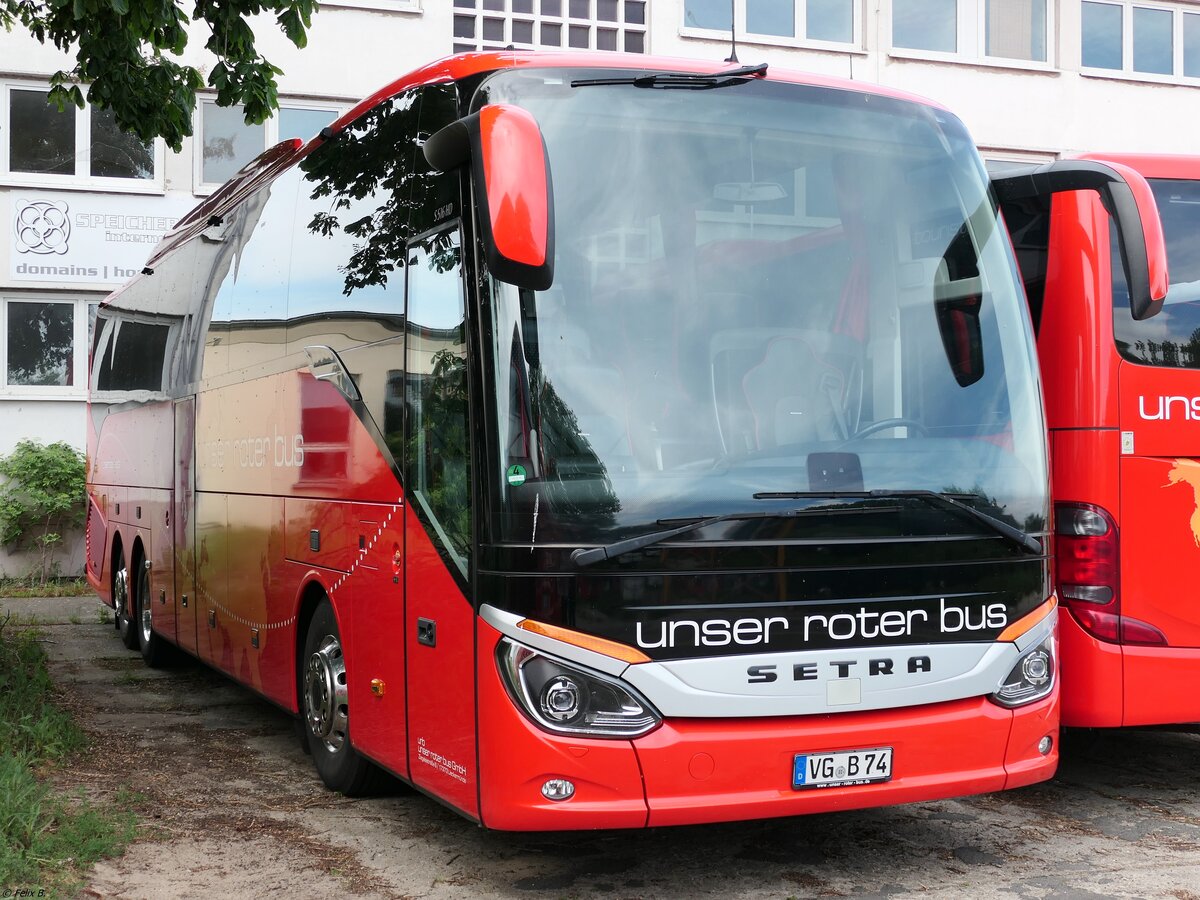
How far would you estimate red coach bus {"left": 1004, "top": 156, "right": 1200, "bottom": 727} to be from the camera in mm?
6266

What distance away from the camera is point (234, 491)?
8242 millimetres

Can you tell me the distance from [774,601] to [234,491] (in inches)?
169

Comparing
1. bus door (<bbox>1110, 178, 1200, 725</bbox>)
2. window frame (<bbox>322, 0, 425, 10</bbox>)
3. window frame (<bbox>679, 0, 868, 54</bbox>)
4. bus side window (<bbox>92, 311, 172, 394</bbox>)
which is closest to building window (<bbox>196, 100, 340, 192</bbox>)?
window frame (<bbox>322, 0, 425, 10</bbox>)

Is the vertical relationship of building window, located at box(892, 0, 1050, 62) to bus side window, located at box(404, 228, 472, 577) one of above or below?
above

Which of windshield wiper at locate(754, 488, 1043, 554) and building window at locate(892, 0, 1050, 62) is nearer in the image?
windshield wiper at locate(754, 488, 1043, 554)

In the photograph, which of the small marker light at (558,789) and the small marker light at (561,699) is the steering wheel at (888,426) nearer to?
the small marker light at (561,699)

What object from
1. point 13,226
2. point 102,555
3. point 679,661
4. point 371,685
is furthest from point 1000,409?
point 13,226

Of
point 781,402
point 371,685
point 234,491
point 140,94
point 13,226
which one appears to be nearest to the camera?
point 781,402

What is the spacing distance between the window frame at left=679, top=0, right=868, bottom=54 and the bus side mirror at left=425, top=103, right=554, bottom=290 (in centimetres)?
1703

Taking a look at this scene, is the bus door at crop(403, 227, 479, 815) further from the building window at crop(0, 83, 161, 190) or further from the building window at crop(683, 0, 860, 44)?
the building window at crop(683, 0, 860, 44)

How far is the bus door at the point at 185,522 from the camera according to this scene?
9305 mm

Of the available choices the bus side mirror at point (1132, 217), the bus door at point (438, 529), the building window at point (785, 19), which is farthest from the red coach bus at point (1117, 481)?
the building window at point (785, 19)

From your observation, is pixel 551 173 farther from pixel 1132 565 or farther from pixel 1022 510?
pixel 1132 565

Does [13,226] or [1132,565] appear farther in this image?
[13,226]
